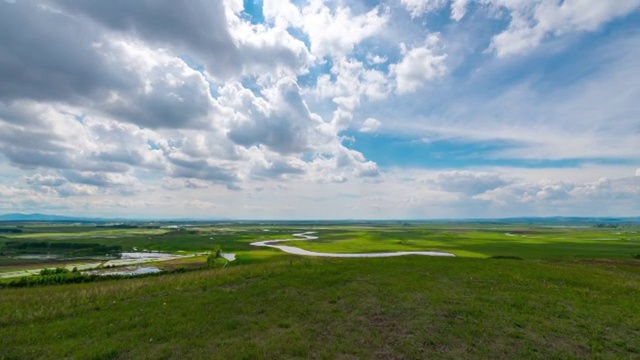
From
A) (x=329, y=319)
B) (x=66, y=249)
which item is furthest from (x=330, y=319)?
(x=66, y=249)

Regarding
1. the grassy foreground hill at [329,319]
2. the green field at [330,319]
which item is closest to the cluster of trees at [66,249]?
the grassy foreground hill at [329,319]

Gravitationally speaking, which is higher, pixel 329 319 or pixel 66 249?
pixel 329 319

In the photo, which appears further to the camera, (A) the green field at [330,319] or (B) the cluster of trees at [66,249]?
(B) the cluster of trees at [66,249]

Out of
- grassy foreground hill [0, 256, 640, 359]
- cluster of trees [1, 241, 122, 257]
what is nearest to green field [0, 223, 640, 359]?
grassy foreground hill [0, 256, 640, 359]

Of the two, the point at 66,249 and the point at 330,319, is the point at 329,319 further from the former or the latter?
the point at 66,249

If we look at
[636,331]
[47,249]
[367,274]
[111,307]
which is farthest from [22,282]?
[47,249]

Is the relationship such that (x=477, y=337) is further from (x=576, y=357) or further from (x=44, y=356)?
(x=44, y=356)

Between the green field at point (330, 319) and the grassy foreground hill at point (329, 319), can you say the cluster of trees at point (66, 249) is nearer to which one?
the grassy foreground hill at point (329, 319)

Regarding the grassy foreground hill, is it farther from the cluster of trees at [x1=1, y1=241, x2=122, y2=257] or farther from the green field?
the cluster of trees at [x1=1, y1=241, x2=122, y2=257]

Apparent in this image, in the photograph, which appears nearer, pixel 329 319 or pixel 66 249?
pixel 329 319
